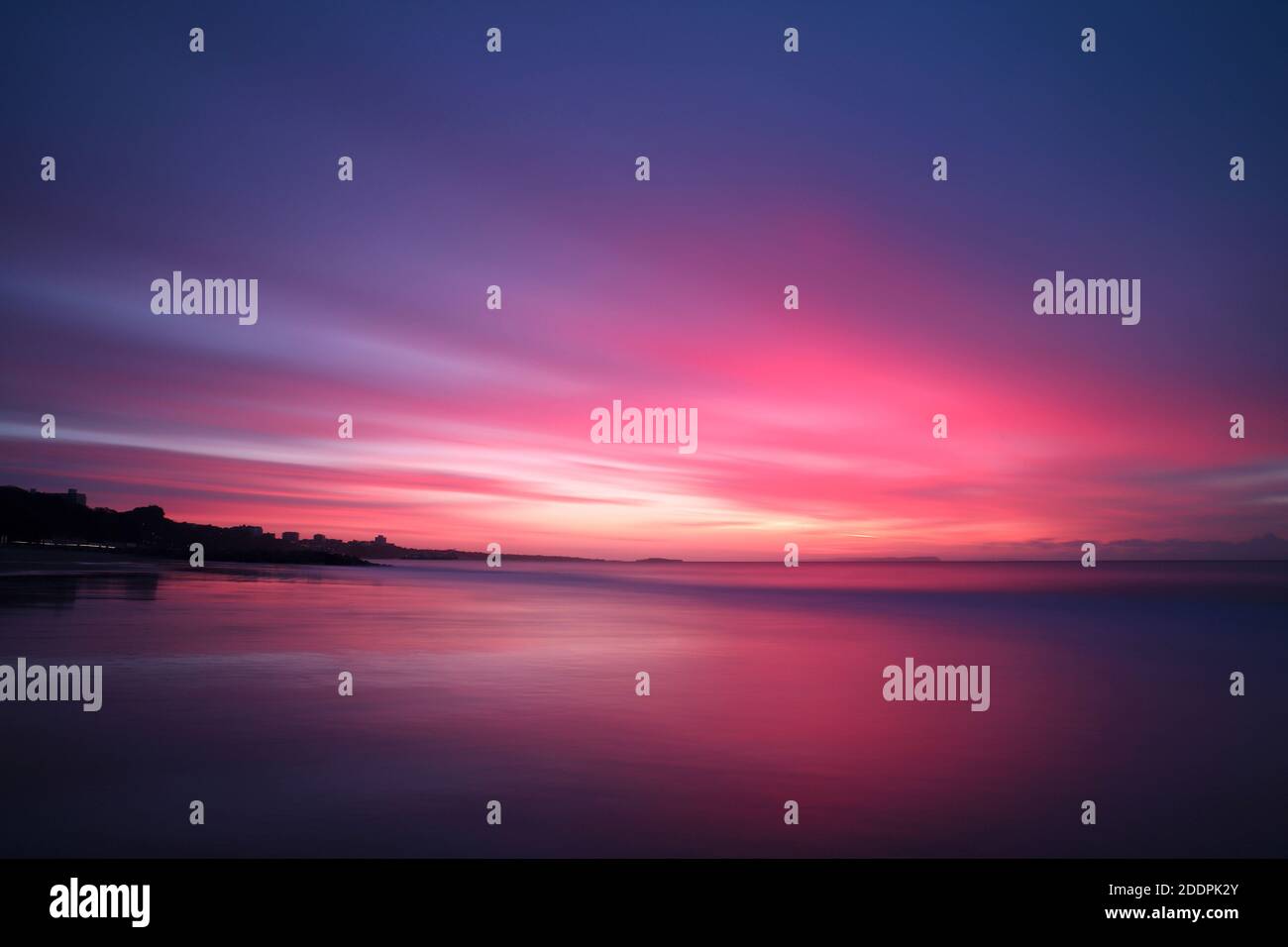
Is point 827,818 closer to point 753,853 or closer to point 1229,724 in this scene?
point 753,853

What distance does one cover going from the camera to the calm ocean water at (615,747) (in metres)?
9.21

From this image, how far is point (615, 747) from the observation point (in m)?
12.5

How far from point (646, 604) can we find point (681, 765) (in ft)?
94.9

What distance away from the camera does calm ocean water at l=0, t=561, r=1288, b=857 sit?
9.21 meters
